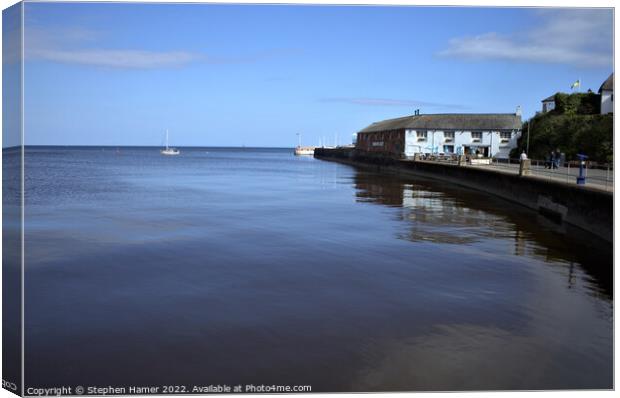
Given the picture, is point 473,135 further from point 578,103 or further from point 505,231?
point 505,231

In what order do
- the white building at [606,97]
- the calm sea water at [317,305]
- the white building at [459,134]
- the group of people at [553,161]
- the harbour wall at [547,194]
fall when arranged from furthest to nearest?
the white building at [459,134]
the white building at [606,97]
the group of people at [553,161]
the harbour wall at [547,194]
the calm sea water at [317,305]

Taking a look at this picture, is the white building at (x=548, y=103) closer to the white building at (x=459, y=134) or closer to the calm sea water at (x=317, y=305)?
the white building at (x=459, y=134)

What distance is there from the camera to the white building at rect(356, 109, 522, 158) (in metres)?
83.2

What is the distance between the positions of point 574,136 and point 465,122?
3632 cm

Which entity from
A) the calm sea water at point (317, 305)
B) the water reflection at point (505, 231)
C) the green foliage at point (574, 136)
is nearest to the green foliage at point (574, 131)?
the green foliage at point (574, 136)

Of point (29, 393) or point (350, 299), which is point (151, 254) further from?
point (29, 393)

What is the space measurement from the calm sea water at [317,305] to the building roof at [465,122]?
6305 centimetres

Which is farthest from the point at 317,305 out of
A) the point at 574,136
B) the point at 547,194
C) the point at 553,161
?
the point at 574,136

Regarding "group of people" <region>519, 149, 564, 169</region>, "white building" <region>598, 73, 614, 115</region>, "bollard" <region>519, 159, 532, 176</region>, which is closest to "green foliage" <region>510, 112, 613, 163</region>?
"group of people" <region>519, 149, 564, 169</region>

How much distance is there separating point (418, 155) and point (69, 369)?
218 ft

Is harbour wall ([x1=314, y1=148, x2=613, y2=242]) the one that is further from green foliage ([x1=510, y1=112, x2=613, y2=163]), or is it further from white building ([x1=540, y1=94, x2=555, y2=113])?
white building ([x1=540, y1=94, x2=555, y2=113])

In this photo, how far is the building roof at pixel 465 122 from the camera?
83688mm

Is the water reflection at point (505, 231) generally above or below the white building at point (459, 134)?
below

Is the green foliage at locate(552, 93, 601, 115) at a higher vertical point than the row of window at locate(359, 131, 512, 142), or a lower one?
higher
